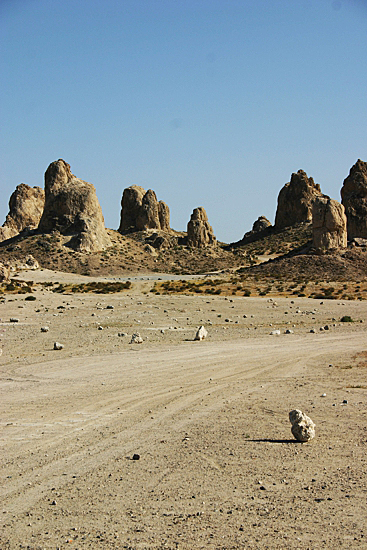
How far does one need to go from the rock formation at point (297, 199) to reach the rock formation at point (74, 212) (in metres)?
32.8

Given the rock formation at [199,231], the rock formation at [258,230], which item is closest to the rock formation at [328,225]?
the rock formation at [199,231]

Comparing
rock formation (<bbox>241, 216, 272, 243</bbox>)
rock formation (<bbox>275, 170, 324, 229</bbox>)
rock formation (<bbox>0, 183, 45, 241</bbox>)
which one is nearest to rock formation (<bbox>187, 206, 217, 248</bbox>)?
rock formation (<bbox>241, 216, 272, 243</bbox>)

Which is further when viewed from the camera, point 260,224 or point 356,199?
point 260,224

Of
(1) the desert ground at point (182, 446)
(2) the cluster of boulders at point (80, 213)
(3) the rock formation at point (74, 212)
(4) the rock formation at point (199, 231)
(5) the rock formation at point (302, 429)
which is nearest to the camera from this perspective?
(1) the desert ground at point (182, 446)

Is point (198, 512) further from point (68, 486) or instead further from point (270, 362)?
point (270, 362)

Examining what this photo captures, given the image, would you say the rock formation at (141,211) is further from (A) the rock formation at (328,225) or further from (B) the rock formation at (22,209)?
(A) the rock formation at (328,225)

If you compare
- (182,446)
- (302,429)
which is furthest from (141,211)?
(302,429)

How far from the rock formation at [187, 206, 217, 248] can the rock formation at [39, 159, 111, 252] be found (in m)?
18.0

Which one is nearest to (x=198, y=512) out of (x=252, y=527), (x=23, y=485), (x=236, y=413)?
(x=252, y=527)

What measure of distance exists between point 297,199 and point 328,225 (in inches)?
1764

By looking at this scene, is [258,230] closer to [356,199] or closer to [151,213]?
[151,213]

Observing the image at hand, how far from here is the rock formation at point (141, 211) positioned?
10925 cm

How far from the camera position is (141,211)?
10981cm

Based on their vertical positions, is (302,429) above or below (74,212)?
Result: below
